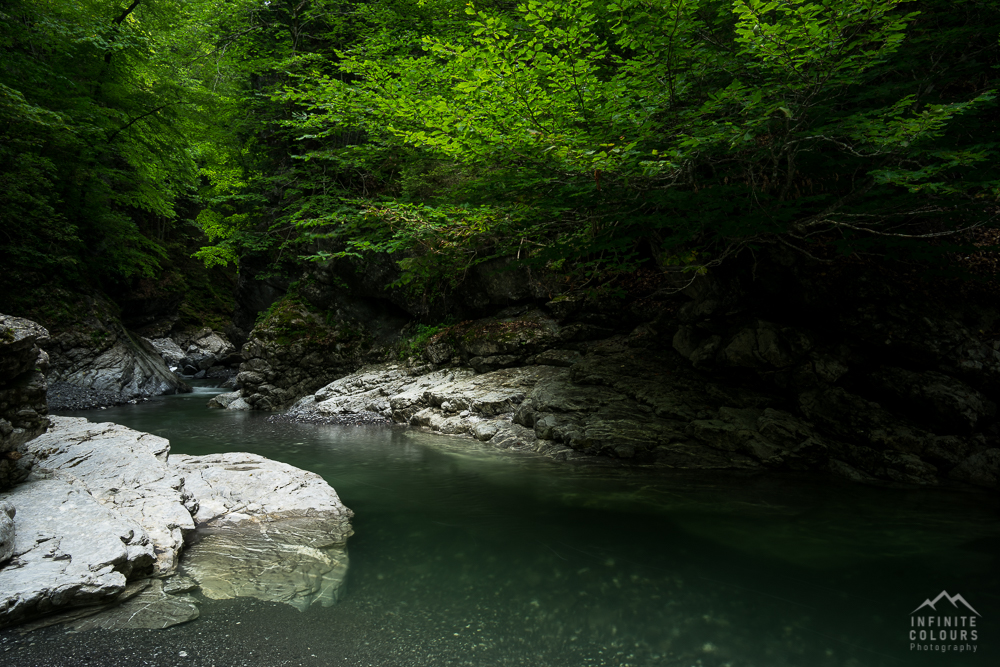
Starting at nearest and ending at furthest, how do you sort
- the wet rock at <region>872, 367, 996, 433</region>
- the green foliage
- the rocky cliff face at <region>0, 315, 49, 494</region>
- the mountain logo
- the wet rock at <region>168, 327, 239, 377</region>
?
the mountain logo, the rocky cliff face at <region>0, 315, 49, 494</region>, the green foliage, the wet rock at <region>872, 367, 996, 433</region>, the wet rock at <region>168, 327, 239, 377</region>

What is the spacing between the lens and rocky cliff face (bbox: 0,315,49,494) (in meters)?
4.24

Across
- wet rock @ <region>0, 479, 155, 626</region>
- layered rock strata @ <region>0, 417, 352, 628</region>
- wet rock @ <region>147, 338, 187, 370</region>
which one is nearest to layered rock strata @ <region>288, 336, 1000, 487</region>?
layered rock strata @ <region>0, 417, 352, 628</region>

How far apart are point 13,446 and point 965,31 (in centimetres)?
998

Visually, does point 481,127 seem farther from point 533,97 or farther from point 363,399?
point 363,399

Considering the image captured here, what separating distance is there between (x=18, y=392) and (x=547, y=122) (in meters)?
5.92

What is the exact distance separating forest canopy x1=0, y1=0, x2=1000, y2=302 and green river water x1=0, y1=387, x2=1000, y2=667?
3306 mm

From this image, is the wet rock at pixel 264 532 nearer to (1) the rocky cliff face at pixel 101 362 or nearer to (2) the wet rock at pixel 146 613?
(2) the wet rock at pixel 146 613

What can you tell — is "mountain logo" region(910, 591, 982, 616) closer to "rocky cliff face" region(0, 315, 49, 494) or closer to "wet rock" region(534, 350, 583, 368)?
"rocky cliff face" region(0, 315, 49, 494)

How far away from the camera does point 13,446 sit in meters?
4.36

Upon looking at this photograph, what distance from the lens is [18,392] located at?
4434 millimetres

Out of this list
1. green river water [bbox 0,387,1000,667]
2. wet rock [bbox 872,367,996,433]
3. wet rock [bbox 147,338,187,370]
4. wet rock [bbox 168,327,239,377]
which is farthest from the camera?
wet rock [bbox 147,338,187,370]

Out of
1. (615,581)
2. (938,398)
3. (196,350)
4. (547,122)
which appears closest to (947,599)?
(615,581)

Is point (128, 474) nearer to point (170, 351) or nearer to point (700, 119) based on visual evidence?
point (700, 119)

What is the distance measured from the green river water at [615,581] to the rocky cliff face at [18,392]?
2215 mm
